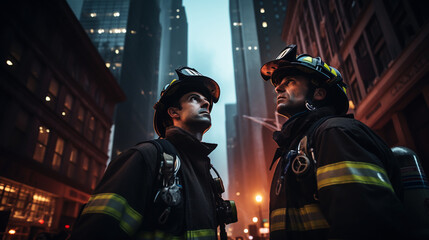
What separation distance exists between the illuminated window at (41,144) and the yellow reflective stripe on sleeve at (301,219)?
18.3 meters

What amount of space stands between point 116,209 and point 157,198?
42cm

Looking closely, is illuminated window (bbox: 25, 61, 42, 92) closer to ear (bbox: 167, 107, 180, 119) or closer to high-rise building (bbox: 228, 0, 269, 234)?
ear (bbox: 167, 107, 180, 119)

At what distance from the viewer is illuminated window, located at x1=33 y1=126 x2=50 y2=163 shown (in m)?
16.7

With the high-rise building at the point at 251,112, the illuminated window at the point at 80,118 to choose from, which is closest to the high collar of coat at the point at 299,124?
the illuminated window at the point at 80,118

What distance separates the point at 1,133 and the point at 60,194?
7317mm

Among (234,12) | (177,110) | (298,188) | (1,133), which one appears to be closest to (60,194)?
(1,133)

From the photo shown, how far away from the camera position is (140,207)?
2312mm

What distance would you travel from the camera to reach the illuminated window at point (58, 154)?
18.9 m

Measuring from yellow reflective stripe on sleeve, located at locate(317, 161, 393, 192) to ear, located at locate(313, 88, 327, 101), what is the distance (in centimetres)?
164

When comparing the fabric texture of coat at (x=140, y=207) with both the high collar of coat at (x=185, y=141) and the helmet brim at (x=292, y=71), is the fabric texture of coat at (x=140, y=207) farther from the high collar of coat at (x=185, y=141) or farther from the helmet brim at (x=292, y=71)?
the helmet brim at (x=292, y=71)

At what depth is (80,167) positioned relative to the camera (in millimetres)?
22734

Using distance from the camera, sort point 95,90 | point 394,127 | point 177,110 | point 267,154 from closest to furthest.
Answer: point 177,110, point 394,127, point 95,90, point 267,154

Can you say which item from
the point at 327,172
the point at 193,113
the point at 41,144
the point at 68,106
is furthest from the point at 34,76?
the point at 327,172

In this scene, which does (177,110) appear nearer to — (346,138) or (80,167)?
(346,138)
